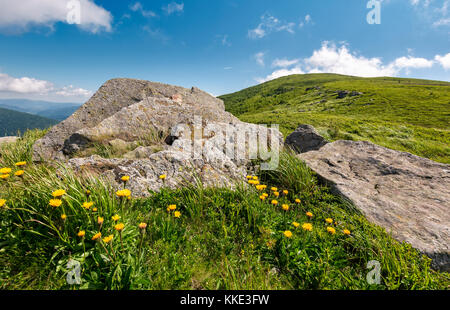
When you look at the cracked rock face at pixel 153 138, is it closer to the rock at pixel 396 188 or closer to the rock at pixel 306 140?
the rock at pixel 306 140

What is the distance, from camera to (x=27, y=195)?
2.86 meters

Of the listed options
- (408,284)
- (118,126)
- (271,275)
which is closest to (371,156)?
(408,284)

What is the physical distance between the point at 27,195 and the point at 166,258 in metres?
2.44

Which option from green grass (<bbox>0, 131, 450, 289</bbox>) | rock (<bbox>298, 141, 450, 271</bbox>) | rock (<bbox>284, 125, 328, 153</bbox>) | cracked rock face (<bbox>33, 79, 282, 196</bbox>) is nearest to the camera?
green grass (<bbox>0, 131, 450, 289</bbox>)

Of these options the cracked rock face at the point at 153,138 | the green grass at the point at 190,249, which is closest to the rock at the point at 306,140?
the cracked rock face at the point at 153,138

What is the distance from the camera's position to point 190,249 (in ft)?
8.88

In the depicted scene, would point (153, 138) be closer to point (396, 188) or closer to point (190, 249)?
point (190, 249)

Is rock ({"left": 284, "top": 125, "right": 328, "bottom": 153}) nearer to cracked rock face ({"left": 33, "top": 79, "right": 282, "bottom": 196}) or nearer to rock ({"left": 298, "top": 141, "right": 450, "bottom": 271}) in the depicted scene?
cracked rock face ({"left": 33, "top": 79, "right": 282, "bottom": 196})

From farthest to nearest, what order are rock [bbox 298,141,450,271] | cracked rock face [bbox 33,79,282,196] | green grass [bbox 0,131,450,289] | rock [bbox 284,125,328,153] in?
rock [bbox 284,125,328,153], cracked rock face [bbox 33,79,282,196], rock [bbox 298,141,450,271], green grass [bbox 0,131,450,289]

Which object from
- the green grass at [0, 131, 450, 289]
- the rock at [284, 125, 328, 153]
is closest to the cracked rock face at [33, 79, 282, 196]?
the green grass at [0, 131, 450, 289]

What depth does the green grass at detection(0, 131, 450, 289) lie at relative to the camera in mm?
2225

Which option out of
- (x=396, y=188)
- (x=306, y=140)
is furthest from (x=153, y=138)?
(x=396, y=188)

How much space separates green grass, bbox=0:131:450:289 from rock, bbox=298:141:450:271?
52 cm
